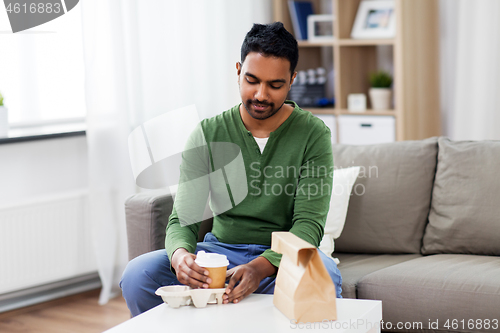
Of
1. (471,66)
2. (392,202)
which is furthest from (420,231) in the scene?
(471,66)

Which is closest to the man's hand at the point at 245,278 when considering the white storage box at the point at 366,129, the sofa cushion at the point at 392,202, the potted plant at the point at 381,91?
the sofa cushion at the point at 392,202

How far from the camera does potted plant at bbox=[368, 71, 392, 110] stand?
3498 millimetres

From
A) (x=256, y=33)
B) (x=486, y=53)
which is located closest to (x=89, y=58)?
(x=256, y=33)

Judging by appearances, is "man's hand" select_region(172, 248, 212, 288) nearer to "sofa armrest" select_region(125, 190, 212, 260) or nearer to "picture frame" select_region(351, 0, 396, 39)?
"sofa armrest" select_region(125, 190, 212, 260)

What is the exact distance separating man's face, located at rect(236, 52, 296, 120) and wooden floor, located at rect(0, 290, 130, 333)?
4.47ft

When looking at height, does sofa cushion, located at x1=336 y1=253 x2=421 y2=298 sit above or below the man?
below

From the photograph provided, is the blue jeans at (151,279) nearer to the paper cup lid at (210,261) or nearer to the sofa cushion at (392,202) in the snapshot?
the paper cup lid at (210,261)

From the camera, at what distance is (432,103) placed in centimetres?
352

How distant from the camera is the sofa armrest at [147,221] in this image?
2.07 meters

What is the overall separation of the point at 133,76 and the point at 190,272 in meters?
1.87

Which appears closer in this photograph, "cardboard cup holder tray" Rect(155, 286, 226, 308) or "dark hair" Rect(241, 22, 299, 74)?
"cardboard cup holder tray" Rect(155, 286, 226, 308)

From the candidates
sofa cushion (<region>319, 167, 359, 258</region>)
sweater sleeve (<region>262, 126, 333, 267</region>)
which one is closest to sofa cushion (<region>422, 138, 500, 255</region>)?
sofa cushion (<region>319, 167, 359, 258</region>)

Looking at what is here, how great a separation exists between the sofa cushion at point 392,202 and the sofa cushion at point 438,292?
0.24m

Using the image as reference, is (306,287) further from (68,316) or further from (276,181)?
(68,316)
